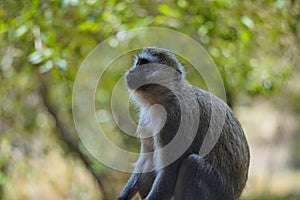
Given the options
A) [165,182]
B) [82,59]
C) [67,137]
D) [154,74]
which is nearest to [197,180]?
[165,182]

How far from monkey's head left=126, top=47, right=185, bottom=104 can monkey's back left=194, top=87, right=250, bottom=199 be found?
0.60ft

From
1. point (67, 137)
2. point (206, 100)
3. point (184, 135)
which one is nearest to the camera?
point (184, 135)

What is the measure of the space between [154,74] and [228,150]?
53 cm

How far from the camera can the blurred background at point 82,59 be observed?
4.34m

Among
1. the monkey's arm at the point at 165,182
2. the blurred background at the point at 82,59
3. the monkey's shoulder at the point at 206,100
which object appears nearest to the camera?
the monkey's arm at the point at 165,182

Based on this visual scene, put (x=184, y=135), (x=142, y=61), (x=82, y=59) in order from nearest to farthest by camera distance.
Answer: (x=142, y=61) < (x=184, y=135) < (x=82, y=59)

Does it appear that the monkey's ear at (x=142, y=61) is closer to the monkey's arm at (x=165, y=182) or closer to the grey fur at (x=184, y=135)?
the grey fur at (x=184, y=135)

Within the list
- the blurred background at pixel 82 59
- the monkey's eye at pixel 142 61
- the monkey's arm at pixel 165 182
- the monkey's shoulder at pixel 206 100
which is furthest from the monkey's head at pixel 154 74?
the blurred background at pixel 82 59

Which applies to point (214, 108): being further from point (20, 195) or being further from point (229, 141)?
point (20, 195)

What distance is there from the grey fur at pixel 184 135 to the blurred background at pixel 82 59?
2.80 feet

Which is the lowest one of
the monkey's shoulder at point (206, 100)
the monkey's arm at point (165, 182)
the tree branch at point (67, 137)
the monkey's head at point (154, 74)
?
the tree branch at point (67, 137)

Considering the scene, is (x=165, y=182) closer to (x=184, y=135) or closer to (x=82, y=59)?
(x=184, y=135)

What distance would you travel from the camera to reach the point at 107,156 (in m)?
6.57

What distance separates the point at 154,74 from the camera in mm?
3303
